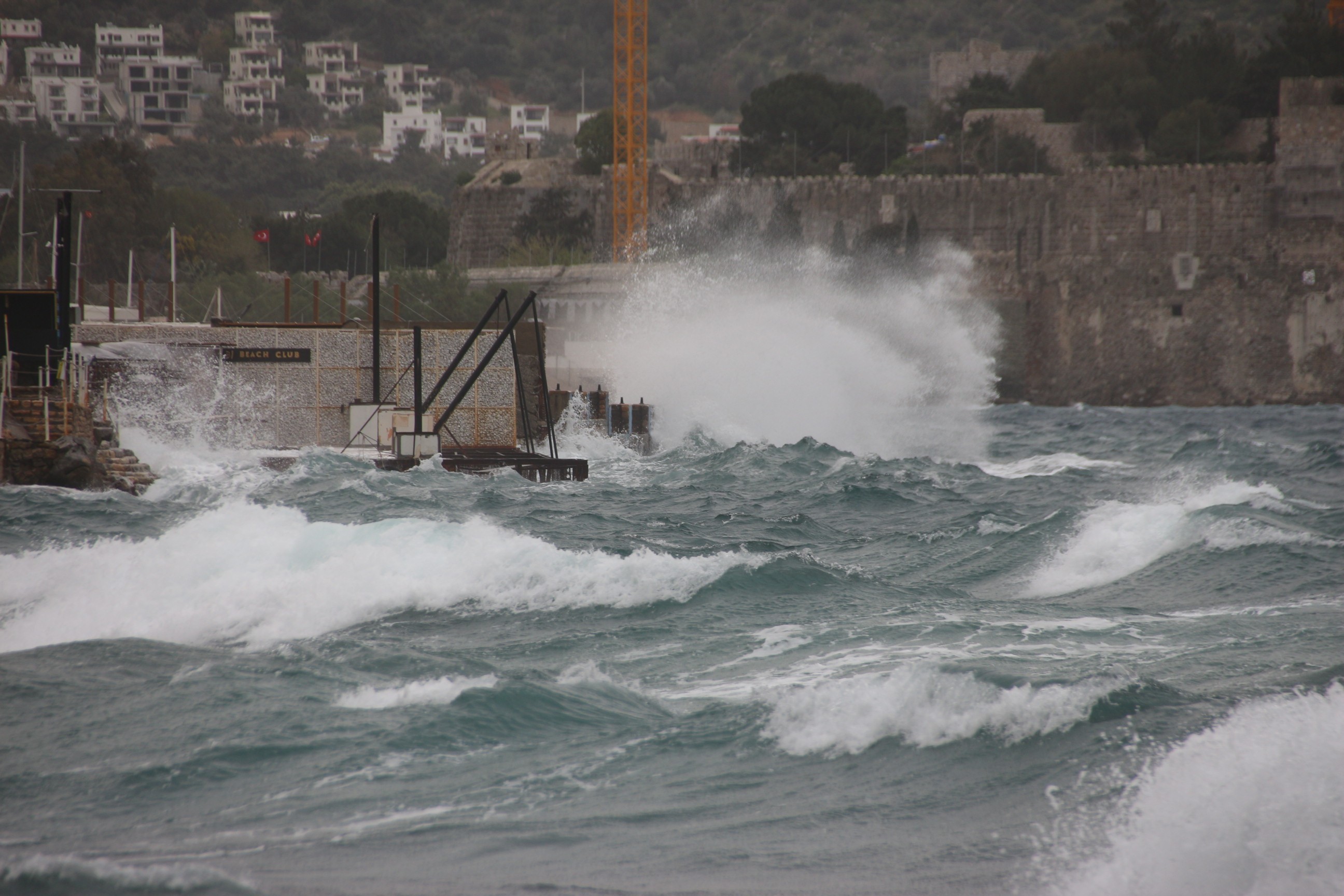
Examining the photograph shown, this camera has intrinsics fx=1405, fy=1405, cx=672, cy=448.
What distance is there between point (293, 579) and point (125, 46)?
176366 mm

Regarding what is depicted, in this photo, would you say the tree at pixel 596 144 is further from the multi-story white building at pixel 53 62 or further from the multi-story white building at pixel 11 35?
the multi-story white building at pixel 53 62

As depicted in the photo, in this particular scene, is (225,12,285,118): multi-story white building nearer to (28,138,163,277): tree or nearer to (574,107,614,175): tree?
(574,107,614,175): tree

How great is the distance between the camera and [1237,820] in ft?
21.8

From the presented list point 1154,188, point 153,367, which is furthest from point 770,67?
point 153,367

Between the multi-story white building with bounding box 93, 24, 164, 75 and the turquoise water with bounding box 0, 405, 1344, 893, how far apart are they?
161 meters

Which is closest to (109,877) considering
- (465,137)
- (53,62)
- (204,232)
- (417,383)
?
(417,383)

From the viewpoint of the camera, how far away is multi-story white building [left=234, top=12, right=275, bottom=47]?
185750mm

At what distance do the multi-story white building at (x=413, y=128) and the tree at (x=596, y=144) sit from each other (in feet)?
265

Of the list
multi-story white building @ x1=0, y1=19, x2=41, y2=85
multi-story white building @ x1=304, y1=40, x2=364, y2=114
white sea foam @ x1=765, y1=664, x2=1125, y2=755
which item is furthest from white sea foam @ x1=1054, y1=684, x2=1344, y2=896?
multi-story white building @ x1=304, y1=40, x2=364, y2=114

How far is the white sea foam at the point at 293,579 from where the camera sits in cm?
1159

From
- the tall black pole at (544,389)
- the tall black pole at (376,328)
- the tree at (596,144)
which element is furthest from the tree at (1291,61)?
the tall black pole at (376,328)

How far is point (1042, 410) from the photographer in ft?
210

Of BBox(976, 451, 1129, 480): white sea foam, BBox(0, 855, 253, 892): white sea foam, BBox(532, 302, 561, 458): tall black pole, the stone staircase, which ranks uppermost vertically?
BBox(532, 302, 561, 458): tall black pole

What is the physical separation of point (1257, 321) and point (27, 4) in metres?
142
